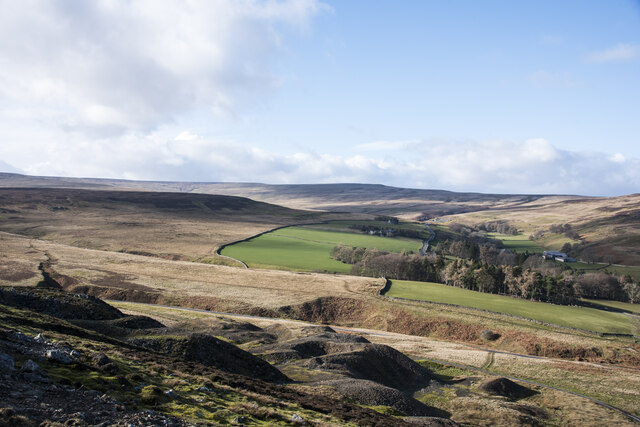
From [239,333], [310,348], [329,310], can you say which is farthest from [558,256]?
[239,333]

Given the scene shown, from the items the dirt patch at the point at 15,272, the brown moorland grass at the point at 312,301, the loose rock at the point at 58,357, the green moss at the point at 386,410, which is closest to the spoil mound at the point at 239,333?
the brown moorland grass at the point at 312,301

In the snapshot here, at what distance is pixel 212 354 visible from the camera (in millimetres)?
40875

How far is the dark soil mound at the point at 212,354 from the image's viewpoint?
3994cm

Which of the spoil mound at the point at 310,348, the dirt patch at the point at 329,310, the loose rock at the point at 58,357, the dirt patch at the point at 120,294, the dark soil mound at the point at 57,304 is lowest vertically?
the dirt patch at the point at 329,310

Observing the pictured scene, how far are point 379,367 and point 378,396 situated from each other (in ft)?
44.5

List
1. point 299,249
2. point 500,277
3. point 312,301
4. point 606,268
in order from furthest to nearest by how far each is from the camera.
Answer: point 606,268
point 299,249
point 500,277
point 312,301

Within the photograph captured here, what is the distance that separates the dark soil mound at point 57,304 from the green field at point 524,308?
71.5m

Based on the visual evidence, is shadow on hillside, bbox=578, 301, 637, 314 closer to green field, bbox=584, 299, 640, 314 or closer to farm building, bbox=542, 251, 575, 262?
green field, bbox=584, 299, 640, 314

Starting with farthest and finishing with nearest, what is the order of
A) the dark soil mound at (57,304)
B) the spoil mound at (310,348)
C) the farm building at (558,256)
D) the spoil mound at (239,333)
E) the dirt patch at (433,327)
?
the farm building at (558,256)
the dirt patch at (433,327)
the spoil mound at (239,333)
the spoil mound at (310,348)
the dark soil mound at (57,304)

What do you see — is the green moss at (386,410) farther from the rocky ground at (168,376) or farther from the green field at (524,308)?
the green field at (524,308)

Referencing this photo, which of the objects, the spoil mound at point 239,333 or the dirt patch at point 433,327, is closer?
the spoil mound at point 239,333

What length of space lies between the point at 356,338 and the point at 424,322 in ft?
110

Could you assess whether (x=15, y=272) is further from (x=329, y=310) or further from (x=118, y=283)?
(x=329, y=310)

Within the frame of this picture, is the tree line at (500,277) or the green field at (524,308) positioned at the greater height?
the tree line at (500,277)
